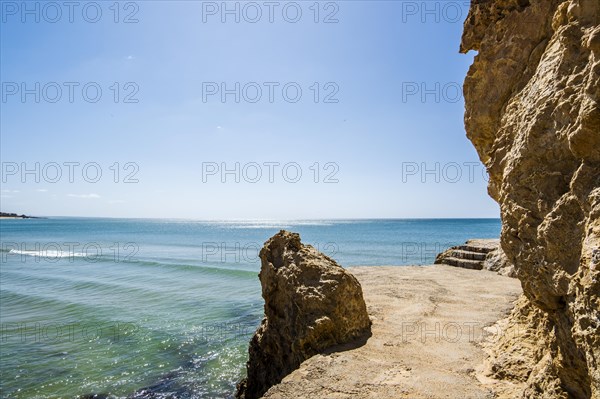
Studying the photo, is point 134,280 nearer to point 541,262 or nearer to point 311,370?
point 311,370

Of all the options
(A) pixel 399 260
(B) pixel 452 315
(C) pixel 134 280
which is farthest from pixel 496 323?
(A) pixel 399 260

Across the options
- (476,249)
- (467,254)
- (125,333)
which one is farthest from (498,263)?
(125,333)

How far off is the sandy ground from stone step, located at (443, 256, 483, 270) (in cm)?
423

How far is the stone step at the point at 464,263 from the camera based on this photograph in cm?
1308

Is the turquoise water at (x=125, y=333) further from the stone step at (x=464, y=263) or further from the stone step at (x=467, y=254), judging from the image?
the stone step at (x=467, y=254)

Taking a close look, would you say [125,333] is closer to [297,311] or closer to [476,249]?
[297,311]

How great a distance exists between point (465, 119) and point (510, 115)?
1.84 meters

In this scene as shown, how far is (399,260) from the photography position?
32.5 metres

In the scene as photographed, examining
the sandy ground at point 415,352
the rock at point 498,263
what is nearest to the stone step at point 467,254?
the rock at point 498,263

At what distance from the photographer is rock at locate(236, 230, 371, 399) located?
5.54 metres

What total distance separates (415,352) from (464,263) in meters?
9.45

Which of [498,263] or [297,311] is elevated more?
[297,311]

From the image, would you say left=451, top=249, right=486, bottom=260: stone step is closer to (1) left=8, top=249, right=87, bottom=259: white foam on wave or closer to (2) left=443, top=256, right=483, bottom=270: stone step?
(2) left=443, top=256, right=483, bottom=270: stone step

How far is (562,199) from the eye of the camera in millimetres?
2721
